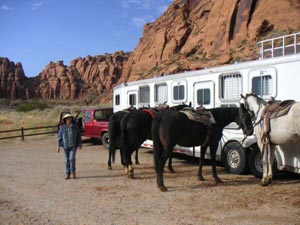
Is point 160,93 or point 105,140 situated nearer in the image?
point 160,93

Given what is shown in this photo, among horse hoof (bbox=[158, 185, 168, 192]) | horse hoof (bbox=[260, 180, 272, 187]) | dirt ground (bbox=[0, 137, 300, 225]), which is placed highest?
horse hoof (bbox=[260, 180, 272, 187])

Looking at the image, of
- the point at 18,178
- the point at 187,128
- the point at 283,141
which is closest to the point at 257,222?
the point at 283,141

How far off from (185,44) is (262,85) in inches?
2464

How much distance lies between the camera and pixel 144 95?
1283cm

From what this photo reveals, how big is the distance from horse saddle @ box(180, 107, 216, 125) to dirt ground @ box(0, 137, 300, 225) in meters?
1.48

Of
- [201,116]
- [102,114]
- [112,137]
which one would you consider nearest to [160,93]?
[112,137]

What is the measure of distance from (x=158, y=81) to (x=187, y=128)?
4419mm

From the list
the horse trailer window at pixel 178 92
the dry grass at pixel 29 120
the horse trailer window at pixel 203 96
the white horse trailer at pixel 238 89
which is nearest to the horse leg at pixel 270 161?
the white horse trailer at pixel 238 89

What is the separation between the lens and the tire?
344 inches

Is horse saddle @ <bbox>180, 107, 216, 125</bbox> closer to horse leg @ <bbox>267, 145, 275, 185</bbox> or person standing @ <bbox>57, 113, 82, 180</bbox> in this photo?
horse leg @ <bbox>267, 145, 275, 185</bbox>

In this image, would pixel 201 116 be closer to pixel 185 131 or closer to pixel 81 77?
pixel 185 131

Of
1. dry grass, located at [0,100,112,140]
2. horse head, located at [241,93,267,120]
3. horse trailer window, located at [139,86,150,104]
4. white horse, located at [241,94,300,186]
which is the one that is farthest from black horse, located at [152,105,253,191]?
dry grass, located at [0,100,112,140]

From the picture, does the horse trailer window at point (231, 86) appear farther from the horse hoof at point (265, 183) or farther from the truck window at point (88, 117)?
the truck window at point (88, 117)

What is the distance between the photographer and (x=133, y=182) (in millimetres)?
8312
